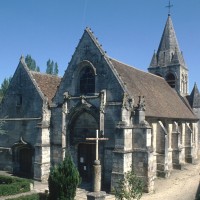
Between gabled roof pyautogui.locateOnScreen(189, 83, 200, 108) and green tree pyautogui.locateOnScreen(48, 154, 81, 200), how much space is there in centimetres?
2765

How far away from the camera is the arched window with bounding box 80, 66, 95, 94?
76.3ft

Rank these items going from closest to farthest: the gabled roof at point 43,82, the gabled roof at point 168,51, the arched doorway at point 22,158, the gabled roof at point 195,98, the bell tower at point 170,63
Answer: the gabled roof at point 43,82 → the arched doorway at point 22,158 → the gabled roof at point 195,98 → the bell tower at point 170,63 → the gabled roof at point 168,51

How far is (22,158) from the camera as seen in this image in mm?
26734

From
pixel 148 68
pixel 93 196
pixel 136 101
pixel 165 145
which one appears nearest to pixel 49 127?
pixel 136 101

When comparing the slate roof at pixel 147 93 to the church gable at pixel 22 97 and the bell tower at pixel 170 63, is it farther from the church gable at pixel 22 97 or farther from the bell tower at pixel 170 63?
the bell tower at pixel 170 63

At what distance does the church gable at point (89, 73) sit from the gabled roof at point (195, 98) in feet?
69.9

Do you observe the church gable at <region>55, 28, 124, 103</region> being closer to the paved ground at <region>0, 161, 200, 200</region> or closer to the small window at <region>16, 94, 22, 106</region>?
the small window at <region>16, 94, 22, 106</region>

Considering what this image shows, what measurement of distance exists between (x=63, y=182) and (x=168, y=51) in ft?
100

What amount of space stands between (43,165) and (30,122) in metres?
4.37

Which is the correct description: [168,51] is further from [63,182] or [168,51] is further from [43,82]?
[63,182]

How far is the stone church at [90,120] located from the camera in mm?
20750

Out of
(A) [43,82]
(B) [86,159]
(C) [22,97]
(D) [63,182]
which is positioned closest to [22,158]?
(C) [22,97]

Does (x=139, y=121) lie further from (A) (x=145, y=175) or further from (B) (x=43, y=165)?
(B) (x=43, y=165)

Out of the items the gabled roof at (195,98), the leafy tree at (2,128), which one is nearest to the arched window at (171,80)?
the gabled roof at (195,98)
